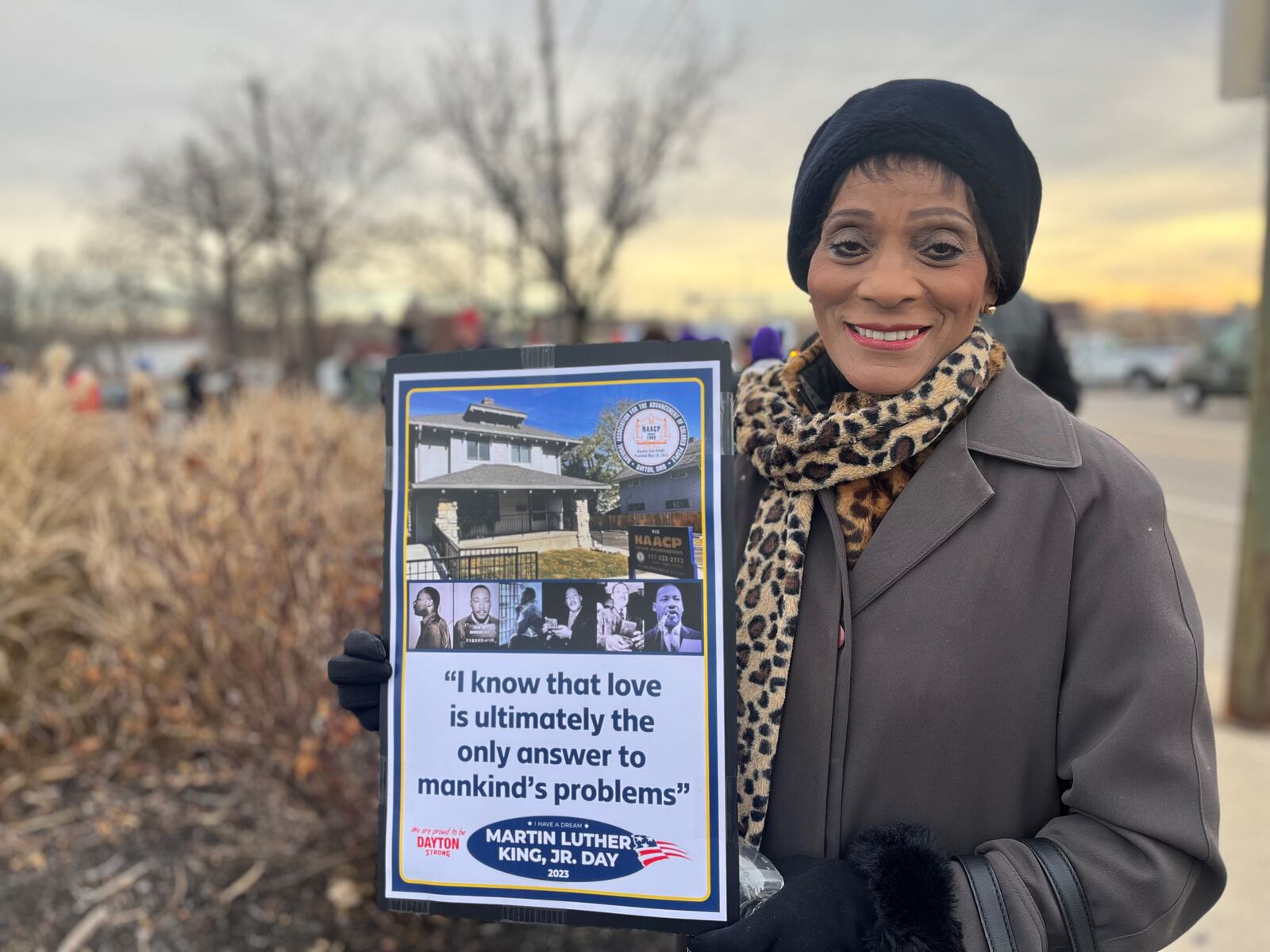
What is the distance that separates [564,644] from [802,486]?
41cm

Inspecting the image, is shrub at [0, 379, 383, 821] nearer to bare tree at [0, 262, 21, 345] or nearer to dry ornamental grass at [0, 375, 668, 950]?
dry ornamental grass at [0, 375, 668, 950]

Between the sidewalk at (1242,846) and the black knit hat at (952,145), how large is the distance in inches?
80.6

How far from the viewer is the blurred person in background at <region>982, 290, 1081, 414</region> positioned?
2.60m

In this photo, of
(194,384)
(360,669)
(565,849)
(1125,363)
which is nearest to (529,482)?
(360,669)

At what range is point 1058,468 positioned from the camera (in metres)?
1.30

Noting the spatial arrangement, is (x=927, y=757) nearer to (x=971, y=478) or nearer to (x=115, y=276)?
(x=971, y=478)

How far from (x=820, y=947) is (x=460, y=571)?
0.70m

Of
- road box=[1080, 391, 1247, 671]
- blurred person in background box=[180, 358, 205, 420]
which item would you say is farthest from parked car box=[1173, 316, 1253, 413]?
blurred person in background box=[180, 358, 205, 420]

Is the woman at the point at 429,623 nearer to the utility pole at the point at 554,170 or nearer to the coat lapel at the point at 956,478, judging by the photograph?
the coat lapel at the point at 956,478

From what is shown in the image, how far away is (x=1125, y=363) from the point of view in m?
37.0

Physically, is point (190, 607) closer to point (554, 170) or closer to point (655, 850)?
point (655, 850)

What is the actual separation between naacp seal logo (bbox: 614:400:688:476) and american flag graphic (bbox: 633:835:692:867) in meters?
0.51

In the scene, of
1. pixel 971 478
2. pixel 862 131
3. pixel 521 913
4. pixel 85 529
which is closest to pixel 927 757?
pixel 971 478

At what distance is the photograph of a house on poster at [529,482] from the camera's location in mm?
1357
